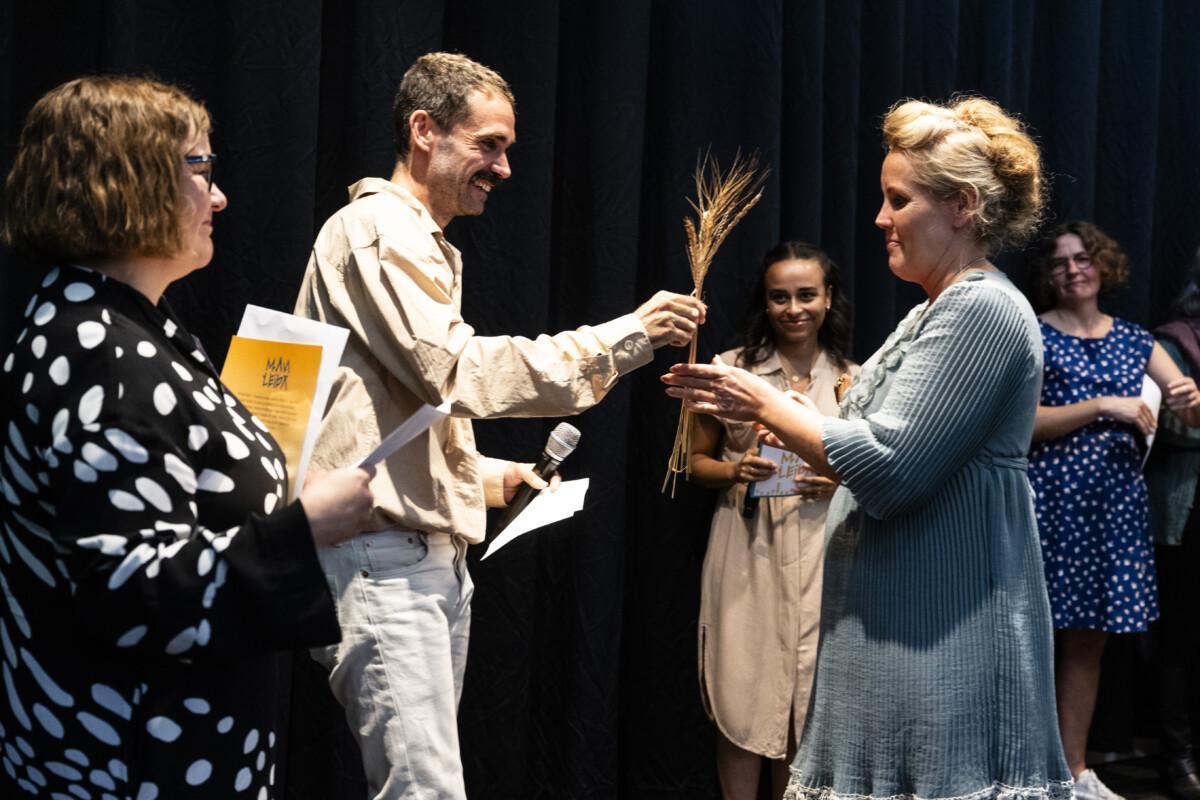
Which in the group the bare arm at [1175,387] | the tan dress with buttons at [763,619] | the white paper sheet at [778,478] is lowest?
the tan dress with buttons at [763,619]

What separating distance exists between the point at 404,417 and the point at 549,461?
0.97 feet

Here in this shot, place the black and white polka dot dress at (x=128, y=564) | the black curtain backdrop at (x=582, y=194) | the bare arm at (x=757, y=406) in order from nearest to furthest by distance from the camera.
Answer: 1. the black and white polka dot dress at (x=128, y=564)
2. the bare arm at (x=757, y=406)
3. the black curtain backdrop at (x=582, y=194)

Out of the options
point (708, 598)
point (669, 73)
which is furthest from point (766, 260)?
point (708, 598)

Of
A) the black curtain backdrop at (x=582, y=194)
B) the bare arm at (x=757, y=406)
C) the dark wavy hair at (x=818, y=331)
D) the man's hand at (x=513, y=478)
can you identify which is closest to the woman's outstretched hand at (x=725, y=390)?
the bare arm at (x=757, y=406)

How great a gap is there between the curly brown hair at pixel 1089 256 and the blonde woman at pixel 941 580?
7.23 ft

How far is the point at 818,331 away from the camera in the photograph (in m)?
3.51

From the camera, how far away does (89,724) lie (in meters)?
1.29

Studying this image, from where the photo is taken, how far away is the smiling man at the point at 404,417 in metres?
1.98

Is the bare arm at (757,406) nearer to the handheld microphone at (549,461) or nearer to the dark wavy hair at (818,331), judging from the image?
the handheld microphone at (549,461)

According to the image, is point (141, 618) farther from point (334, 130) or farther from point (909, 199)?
point (334, 130)

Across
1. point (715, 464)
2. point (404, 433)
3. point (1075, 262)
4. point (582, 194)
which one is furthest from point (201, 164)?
point (1075, 262)

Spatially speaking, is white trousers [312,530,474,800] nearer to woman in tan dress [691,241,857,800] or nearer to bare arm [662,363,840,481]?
bare arm [662,363,840,481]

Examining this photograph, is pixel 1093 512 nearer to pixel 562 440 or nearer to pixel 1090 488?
pixel 1090 488

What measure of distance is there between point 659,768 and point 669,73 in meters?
1.90
